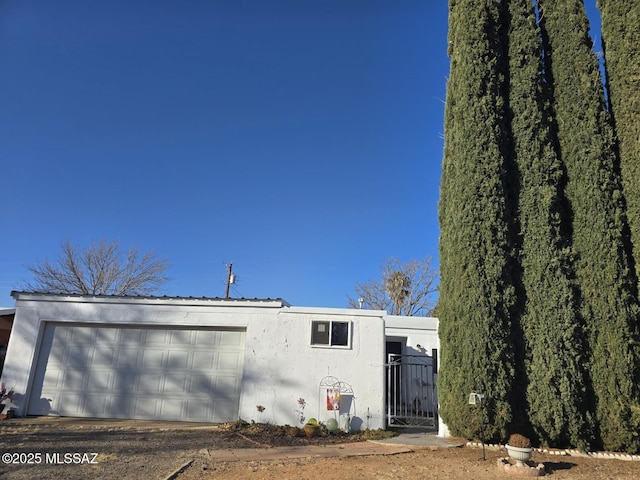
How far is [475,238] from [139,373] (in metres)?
8.48

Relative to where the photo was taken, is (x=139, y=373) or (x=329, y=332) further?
(x=139, y=373)

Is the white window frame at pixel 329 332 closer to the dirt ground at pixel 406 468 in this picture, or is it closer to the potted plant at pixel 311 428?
the potted plant at pixel 311 428

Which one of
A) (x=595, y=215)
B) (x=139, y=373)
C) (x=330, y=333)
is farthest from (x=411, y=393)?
(x=139, y=373)

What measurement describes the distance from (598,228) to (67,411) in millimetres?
12610

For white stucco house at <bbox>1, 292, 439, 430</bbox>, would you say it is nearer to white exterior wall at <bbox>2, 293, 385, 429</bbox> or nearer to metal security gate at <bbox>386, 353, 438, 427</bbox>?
white exterior wall at <bbox>2, 293, 385, 429</bbox>

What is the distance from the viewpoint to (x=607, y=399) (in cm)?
800

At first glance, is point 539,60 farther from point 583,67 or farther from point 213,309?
point 213,309

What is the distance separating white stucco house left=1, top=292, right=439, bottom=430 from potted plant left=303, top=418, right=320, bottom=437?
518mm

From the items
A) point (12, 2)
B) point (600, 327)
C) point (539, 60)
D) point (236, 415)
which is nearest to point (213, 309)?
point (236, 415)

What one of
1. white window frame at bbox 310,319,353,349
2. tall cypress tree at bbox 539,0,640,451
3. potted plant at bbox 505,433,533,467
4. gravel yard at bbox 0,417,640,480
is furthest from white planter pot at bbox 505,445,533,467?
white window frame at bbox 310,319,353,349

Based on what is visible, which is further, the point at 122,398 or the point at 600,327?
the point at 122,398

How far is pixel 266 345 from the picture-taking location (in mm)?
10273

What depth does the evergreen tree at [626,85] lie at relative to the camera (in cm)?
895

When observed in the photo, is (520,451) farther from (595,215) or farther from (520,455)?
(595,215)
